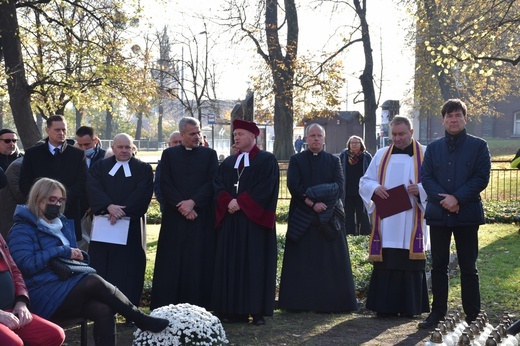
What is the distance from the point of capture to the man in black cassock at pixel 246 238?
836 cm

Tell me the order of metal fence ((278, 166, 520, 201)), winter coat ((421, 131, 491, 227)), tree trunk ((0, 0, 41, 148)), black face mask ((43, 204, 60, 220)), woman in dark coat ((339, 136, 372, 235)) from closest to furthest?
black face mask ((43, 204, 60, 220))
winter coat ((421, 131, 491, 227))
woman in dark coat ((339, 136, 372, 235))
tree trunk ((0, 0, 41, 148))
metal fence ((278, 166, 520, 201))

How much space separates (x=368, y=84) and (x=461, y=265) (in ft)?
81.1

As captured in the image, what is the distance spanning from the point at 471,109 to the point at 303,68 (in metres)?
15.4

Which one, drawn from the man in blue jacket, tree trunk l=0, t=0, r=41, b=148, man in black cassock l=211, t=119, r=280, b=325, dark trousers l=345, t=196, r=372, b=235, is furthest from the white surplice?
tree trunk l=0, t=0, r=41, b=148

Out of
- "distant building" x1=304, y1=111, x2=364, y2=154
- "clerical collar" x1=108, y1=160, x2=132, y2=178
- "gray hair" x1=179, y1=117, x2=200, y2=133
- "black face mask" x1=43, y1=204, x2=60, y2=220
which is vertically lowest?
"black face mask" x1=43, y1=204, x2=60, y2=220

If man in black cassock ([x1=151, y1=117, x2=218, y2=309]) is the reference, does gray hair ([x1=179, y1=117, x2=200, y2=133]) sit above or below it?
above

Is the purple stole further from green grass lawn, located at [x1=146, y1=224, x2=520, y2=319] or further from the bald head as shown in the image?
the bald head

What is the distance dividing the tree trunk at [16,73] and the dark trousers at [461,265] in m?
12.2

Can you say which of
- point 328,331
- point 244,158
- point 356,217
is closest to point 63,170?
point 244,158

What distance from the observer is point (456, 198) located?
741cm

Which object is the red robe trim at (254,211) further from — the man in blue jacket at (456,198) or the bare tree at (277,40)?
the bare tree at (277,40)

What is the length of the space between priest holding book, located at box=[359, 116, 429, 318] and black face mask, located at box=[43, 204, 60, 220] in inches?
144

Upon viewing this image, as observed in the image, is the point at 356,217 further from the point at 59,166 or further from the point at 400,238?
the point at 59,166

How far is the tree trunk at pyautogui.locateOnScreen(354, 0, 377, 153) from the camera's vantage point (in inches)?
1208
